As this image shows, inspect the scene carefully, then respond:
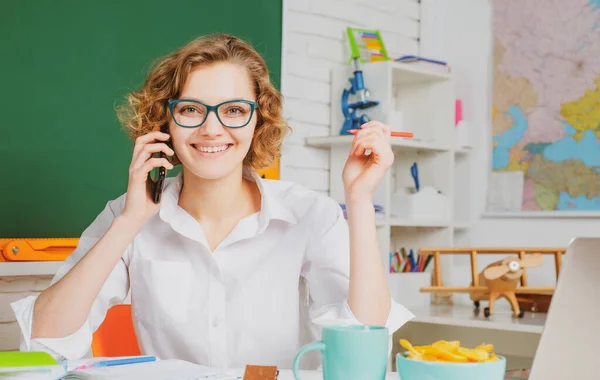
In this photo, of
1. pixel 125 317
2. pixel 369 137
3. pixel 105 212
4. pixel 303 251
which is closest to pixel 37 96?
pixel 105 212

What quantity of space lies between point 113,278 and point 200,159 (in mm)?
331

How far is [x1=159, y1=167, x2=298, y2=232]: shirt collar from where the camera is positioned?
1734 millimetres

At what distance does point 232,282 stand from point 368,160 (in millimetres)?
407

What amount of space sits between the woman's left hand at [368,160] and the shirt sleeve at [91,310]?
0.54m

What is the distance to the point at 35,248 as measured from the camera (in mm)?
2326

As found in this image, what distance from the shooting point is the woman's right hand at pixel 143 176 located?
5.27 ft

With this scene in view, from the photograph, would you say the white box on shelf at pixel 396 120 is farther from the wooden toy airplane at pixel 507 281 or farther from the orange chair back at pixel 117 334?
the orange chair back at pixel 117 334

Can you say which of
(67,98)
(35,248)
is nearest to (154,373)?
(35,248)

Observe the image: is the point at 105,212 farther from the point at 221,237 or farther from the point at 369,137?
the point at 369,137

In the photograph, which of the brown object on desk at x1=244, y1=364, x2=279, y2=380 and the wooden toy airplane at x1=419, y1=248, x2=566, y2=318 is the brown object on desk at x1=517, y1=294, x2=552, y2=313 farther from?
the brown object on desk at x1=244, y1=364, x2=279, y2=380

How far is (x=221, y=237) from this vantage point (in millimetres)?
1746

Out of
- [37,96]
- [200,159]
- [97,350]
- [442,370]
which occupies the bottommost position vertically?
[97,350]

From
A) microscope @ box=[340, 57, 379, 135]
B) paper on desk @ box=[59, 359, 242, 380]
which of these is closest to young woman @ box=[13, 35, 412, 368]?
paper on desk @ box=[59, 359, 242, 380]

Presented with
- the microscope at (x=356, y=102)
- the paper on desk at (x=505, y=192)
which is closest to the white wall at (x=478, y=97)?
the paper on desk at (x=505, y=192)
